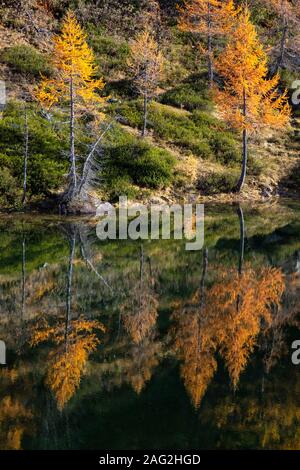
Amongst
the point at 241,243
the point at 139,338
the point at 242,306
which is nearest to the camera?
the point at 139,338

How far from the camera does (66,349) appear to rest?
30.5 feet

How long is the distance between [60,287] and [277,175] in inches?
1014

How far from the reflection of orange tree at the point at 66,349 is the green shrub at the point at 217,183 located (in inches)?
910

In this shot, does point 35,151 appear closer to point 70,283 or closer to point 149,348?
point 70,283

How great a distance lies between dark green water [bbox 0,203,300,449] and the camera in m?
6.62

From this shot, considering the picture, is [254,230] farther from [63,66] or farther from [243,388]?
[243,388]

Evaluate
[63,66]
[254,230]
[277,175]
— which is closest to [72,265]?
[254,230]

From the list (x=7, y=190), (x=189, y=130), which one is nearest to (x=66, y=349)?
(x=7, y=190)

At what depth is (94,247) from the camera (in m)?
18.8

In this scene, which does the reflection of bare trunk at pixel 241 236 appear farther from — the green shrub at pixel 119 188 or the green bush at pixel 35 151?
the green bush at pixel 35 151

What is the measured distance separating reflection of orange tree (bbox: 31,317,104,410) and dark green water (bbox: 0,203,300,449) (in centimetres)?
2

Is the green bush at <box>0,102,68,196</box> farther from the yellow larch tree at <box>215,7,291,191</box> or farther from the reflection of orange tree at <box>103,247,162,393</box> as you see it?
the reflection of orange tree at <box>103,247,162,393</box>

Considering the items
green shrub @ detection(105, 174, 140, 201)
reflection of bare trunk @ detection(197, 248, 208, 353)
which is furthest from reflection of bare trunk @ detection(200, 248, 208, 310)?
green shrub @ detection(105, 174, 140, 201)

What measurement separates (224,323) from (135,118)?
28383mm
